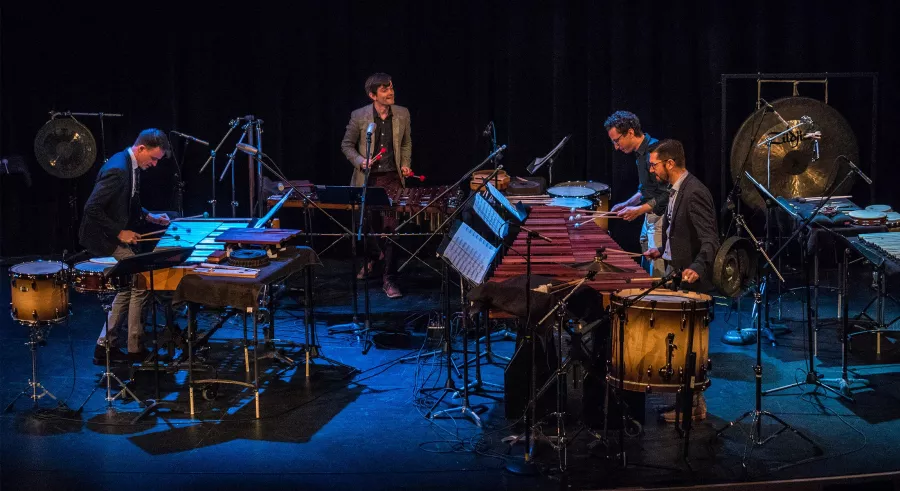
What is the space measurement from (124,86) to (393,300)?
4.37 meters

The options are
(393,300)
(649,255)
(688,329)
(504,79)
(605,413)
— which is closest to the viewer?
(688,329)

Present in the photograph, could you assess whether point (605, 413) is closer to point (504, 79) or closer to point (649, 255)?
point (649, 255)

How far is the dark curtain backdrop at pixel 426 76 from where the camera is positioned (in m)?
10.9

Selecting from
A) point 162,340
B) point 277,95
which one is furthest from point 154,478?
point 277,95

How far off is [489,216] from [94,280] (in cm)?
285

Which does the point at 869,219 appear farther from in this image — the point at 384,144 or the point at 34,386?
the point at 34,386

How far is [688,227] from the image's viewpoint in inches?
259

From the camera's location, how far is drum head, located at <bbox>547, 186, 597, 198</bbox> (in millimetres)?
8984

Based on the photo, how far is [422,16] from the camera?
36.6ft

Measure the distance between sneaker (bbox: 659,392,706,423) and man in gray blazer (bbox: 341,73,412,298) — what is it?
4.02m

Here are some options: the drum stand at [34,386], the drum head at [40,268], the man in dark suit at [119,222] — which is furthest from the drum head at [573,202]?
the drum stand at [34,386]

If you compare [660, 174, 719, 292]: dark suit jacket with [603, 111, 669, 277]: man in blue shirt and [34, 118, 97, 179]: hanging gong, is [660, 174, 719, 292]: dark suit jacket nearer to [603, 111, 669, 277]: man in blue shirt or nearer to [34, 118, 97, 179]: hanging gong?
[603, 111, 669, 277]: man in blue shirt

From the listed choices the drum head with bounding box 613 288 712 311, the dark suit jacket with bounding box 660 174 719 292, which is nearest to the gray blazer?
the dark suit jacket with bounding box 660 174 719 292

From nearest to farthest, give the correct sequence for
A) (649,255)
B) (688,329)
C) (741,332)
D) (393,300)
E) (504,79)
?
1. (688,329)
2. (649,255)
3. (741,332)
4. (393,300)
5. (504,79)
